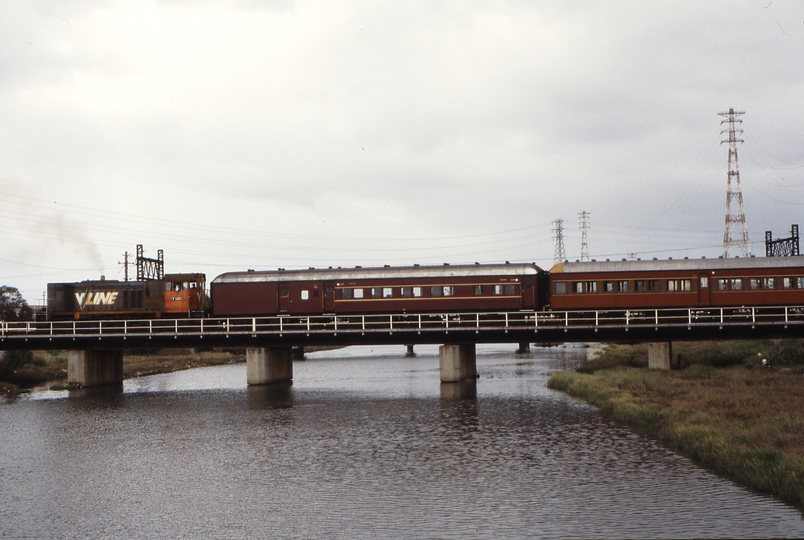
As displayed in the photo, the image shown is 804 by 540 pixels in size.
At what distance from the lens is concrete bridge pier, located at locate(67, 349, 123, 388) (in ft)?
209

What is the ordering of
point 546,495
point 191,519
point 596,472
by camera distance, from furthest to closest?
point 596,472 < point 546,495 < point 191,519

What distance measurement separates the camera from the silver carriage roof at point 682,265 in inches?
2185

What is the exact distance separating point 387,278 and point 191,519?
36.8 metres

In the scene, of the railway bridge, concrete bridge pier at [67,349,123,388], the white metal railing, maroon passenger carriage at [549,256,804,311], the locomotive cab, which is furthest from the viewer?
A: concrete bridge pier at [67,349,123,388]

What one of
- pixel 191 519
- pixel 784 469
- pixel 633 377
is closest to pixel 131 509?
pixel 191 519

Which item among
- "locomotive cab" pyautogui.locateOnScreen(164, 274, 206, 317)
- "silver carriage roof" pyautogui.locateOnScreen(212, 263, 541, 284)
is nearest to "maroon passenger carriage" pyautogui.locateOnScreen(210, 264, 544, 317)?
"silver carriage roof" pyautogui.locateOnScreen(212, 263, 541, 284)

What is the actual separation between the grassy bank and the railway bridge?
2.82 meters

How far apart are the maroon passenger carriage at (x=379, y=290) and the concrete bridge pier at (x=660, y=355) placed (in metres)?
9.43

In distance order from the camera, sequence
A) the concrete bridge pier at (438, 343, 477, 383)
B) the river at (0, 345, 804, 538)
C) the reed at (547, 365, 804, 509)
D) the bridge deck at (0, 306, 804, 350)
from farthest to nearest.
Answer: the concrete bridge pier at (438, 343, 477, 383), the bridge deck at (0, 306, 804, 350), the reed at (547, 365, 804, 509), the river at (0, 345, 804, 538)

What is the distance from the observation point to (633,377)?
174 ft

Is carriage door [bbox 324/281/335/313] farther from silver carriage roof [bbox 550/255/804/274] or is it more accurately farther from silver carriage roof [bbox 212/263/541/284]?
silver carriage roof [bbox 550/255/804/274]

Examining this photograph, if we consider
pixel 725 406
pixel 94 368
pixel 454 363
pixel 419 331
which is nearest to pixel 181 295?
pixel 94 368

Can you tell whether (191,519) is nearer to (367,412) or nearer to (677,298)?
(367,412)

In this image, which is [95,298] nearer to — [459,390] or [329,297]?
[329,297]
